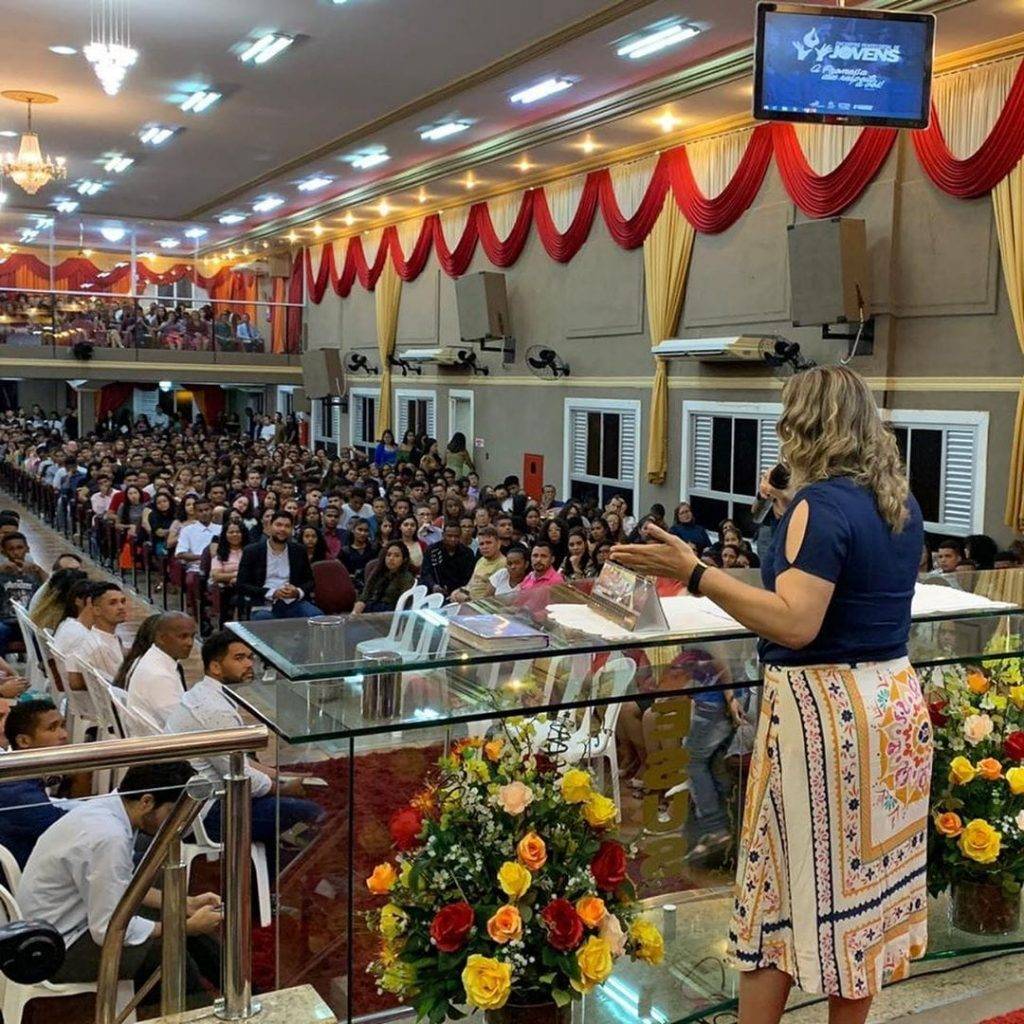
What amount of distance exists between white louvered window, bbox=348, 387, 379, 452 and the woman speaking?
17926 mm

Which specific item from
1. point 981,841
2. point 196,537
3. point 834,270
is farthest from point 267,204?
point 981,841

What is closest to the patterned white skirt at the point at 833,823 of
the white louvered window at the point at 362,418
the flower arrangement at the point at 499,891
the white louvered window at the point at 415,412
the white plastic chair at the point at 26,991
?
the flower arrangement at the point at 499,891

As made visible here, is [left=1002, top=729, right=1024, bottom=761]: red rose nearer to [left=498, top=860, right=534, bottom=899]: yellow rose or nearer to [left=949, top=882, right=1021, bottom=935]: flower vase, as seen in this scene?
[left=949, top=882, right=1021, bottom=935]: flower vase

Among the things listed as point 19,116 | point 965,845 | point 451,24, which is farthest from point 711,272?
point 965,845

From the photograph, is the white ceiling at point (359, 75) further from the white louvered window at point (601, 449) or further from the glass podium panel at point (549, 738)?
the glass podium panel at point (549, 738)

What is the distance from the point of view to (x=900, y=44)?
231 inches

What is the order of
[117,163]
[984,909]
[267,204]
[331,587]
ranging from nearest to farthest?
[984,909] → [331,587] → [117,163] → [267,204]

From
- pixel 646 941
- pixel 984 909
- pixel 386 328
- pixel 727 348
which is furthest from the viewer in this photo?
pixel 386 328

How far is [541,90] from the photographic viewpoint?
1145cm

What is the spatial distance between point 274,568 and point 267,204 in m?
13.0

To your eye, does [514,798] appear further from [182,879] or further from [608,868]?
[182,879]

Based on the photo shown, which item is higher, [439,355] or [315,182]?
[315,182]

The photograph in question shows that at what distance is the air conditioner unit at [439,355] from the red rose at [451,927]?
14.5 meters

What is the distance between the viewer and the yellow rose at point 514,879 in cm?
214
